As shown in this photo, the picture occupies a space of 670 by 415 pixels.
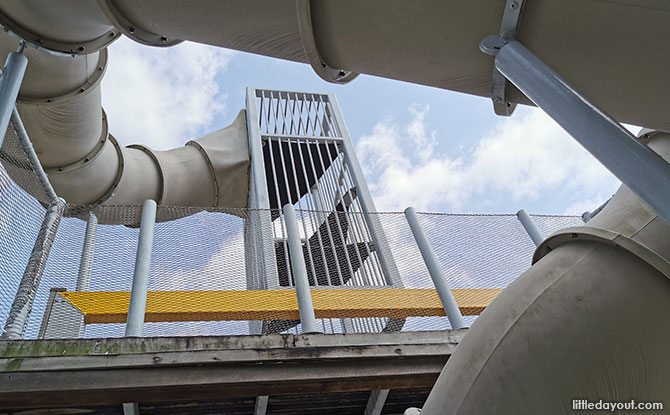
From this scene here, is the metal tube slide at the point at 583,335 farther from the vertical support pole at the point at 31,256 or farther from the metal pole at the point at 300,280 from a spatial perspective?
the vertical support pole at the point at 31,256

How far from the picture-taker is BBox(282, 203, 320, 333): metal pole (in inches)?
102

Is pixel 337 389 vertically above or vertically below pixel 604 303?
above

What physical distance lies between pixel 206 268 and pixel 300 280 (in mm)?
644

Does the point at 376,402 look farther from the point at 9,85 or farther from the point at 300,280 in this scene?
the point at 9,85

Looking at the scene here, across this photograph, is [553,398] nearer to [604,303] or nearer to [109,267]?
[604,303]

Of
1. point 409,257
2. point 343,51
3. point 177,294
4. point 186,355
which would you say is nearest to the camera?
point 343,51

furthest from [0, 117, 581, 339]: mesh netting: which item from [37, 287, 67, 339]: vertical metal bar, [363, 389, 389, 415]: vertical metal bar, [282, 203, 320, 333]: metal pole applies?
[363, 389, 389, 415]: vertical metal bar

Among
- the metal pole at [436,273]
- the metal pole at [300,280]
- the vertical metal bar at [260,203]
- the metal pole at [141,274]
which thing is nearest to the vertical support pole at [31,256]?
the metal pole at [141,274]

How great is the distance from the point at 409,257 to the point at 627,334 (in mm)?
2141

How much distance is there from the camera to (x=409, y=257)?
340cm

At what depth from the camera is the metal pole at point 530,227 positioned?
3.59 meters

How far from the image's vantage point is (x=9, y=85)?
2.17m

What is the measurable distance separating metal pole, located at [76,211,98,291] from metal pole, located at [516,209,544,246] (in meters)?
3.12

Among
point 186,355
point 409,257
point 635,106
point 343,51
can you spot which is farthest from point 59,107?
point 635,106
